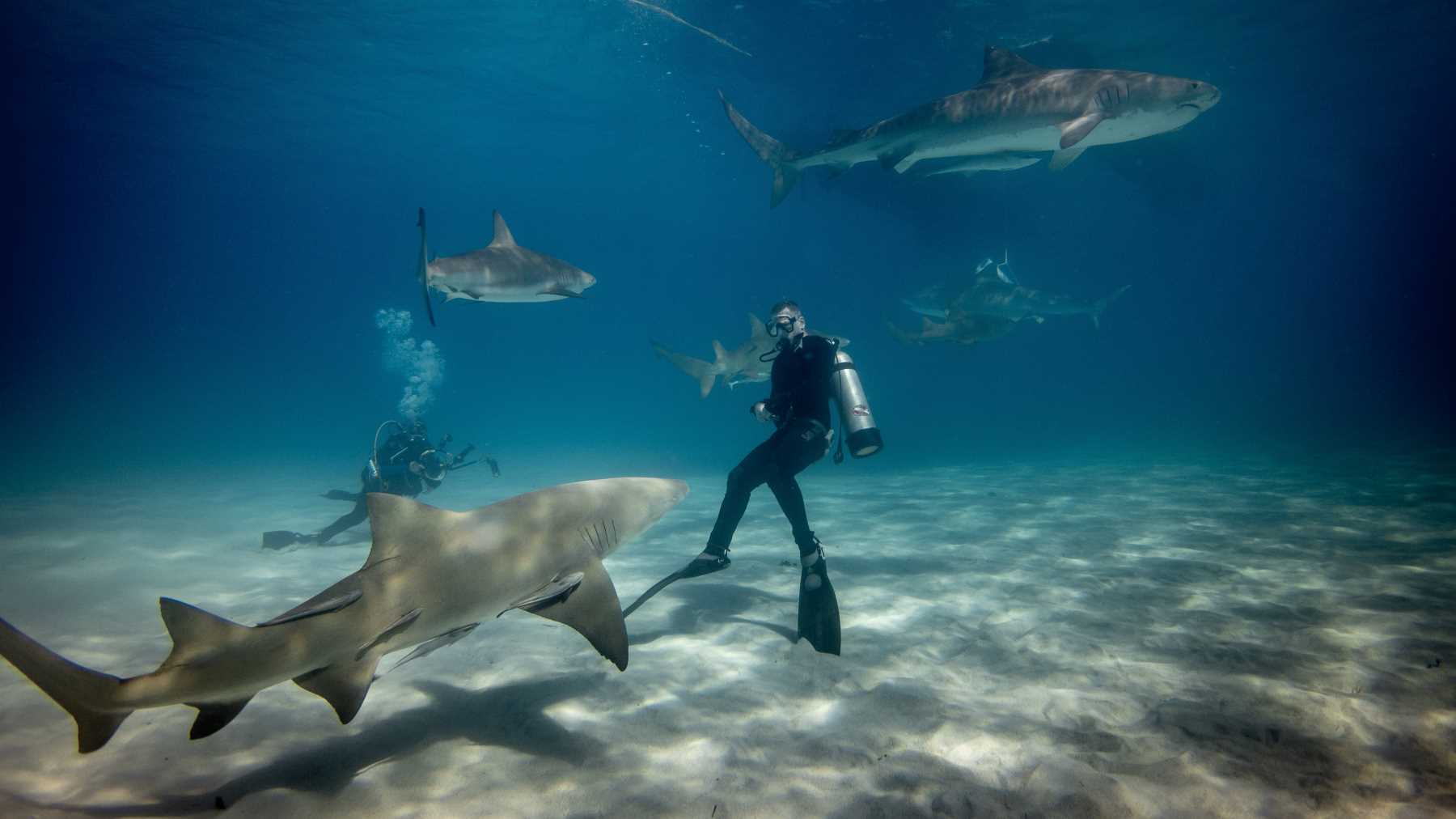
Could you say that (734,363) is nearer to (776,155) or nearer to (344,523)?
(776,155)

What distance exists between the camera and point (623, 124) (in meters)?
36.7

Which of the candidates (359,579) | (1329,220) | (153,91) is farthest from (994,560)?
(1329,220)

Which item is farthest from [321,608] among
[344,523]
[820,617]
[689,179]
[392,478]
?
[689,179]

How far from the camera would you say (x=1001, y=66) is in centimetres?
769

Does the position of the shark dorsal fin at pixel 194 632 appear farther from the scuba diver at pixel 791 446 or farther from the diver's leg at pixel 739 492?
the diver's leg at pixel 739 492

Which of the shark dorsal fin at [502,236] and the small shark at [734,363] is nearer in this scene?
the shark dorsal fin at [502,236]

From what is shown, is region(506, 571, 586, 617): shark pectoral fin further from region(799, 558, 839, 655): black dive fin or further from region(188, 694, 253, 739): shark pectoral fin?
region(799, 558, 839, 655): black dive fin

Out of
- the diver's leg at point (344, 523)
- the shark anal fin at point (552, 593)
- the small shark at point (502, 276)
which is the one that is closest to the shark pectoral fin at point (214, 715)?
the shark anal fin at point (552, 593)

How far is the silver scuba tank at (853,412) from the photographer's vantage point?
492 cm

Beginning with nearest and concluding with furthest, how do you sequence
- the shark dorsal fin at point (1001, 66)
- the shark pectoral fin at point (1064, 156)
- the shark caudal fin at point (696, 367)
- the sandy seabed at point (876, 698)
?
the sandy seabed at point (876, 698) → the shark pectoral fin at point (1064, 156) → the shark dorsal fin at point (1001, 66) → the shark caudal fin at point (696, 367)

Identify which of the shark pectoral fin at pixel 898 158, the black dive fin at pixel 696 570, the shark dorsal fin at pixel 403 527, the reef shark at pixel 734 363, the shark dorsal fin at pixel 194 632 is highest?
the shark pectoral fin at pixel 898 158

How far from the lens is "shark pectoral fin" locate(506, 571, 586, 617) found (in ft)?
9.33

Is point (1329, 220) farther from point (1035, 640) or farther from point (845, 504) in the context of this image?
point (1035, 640)

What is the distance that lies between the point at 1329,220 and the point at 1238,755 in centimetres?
11479
